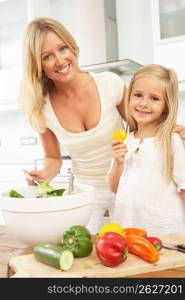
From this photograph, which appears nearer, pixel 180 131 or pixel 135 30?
pixel 180 131

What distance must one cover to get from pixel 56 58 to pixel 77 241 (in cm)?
88

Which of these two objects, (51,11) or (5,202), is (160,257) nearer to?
(5,202)

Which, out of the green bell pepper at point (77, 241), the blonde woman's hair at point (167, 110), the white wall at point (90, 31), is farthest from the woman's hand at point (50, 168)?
the white wall at point (90, 31)

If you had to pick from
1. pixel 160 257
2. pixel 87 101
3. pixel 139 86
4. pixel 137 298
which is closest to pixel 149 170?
pixel 139 86

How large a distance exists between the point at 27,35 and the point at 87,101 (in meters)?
0.41

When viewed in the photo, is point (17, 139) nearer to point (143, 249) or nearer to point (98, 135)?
point (98, 135)

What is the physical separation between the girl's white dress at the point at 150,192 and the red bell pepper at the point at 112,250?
1.88 ft

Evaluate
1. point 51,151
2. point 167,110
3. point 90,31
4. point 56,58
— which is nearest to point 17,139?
point 90,31

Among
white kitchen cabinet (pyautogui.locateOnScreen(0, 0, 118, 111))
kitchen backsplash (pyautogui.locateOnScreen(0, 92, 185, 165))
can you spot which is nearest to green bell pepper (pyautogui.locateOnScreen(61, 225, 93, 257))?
white kitchen cabinet (pyautogui.locateOnScreen(0, 0, 118, 111))

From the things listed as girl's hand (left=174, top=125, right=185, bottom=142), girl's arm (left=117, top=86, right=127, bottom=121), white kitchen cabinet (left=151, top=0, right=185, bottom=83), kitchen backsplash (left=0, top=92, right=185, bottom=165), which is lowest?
kitchen backsplash (left=0, top=92, right=185, bottom=165)

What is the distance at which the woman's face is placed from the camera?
1510 mm

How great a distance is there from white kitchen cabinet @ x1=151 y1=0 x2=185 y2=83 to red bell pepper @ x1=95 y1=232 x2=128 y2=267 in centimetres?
198

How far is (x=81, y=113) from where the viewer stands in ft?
5.66

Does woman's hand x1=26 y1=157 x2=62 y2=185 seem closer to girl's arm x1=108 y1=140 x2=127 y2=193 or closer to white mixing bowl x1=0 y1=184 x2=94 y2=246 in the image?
girl's arm x1=108 y1=140 x2=127 y2=193
